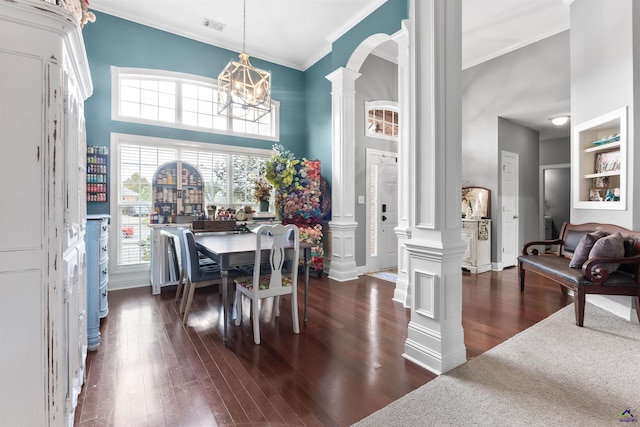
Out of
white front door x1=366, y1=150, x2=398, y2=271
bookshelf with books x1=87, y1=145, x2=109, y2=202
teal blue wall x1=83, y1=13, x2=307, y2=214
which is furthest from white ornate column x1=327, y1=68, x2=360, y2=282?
bookshelf with books x1=87, y1=145, x2=109, y2=202

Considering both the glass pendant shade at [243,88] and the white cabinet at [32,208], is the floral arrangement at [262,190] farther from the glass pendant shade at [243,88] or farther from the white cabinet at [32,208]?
the white cabinet at [32,208]

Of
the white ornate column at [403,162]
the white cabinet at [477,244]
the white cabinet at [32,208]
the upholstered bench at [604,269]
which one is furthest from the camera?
the white cabinet at [477,244]

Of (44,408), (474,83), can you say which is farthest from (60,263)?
(474,83)

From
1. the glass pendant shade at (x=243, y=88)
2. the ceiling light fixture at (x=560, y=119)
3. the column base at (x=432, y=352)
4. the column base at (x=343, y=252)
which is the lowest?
the column base at (x=432, y=352)

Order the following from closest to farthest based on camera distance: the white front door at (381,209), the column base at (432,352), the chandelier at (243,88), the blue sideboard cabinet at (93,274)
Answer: the column base at (432,352) → the blue sideboard cabinet at (93,274) → the chandelier at (243,88) → the white front door at (381,209)

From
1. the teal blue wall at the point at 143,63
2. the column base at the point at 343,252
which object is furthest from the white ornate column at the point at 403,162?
the teal blue wall at the point at 143,63

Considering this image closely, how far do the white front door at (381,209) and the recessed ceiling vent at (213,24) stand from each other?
2931mm

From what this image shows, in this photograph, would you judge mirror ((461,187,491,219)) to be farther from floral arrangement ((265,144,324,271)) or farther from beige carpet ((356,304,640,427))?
beige carpet ((356,304,640,427))

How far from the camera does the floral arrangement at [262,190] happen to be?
4.80m

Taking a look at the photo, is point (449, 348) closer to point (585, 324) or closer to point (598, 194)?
point (585, 324)

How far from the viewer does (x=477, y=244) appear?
4965 mm

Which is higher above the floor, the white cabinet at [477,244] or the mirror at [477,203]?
the mirror at [477,203]

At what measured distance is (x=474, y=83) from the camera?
5488mm

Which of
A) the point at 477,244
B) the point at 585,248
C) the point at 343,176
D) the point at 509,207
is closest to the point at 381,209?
the point at 343,176
